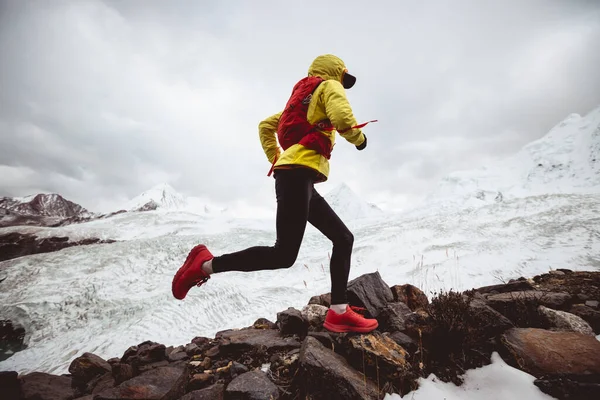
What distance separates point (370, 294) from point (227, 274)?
8.02 metres

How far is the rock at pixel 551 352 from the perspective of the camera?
1763 mm

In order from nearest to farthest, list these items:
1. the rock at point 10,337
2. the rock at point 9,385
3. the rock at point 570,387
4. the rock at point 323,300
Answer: the rock at point 570,387 → the rock at point 9,385 → the rock at point 323,300 → the rock at point 10,337

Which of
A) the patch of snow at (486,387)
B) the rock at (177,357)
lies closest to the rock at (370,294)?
the patch of snow at (486,387)

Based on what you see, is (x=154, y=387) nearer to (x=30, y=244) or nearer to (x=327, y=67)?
(x=327, y=67)

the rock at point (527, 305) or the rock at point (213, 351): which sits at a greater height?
the rock at point (527, 305)

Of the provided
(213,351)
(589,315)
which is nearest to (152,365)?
(213,351)

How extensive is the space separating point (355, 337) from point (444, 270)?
353 inches

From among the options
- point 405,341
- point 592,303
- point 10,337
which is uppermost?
A: point 592,303

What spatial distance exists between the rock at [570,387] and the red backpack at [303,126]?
222 cm

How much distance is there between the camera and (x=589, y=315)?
8.05ft

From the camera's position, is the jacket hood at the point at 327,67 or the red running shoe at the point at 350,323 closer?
the red running shoe at the point at 350,323

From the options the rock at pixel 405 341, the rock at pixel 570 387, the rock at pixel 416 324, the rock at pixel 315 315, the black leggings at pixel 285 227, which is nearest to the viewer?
the rock at pixel 570 387

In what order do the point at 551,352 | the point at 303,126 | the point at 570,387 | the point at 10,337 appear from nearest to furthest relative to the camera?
1. the point at 570,387
2. the point at 551,352
3. the point at 303,126
4. the point at 10,337

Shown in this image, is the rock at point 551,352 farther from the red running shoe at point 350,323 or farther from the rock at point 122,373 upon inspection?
the rock at point 122,373
